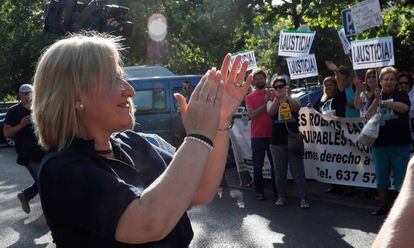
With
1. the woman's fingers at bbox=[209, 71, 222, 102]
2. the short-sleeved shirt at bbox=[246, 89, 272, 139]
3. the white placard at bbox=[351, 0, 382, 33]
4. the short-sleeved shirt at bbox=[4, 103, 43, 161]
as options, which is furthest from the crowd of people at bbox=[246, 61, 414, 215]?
the woman's fingers at bbox=[209, 71, 222, 102]

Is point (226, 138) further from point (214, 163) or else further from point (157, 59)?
point (157, 59)

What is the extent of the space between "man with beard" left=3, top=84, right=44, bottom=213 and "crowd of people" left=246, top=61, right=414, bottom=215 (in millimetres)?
2989

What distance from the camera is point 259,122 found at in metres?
7.71

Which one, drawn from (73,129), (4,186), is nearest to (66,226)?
(73,129)

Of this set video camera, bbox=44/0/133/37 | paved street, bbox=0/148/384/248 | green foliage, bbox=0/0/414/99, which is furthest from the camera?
green foliage, bbox=0/0/414/99

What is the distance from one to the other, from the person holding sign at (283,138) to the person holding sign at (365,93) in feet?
2.82

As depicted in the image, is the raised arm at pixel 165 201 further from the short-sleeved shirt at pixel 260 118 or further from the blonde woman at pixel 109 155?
the short-sleeved shirt at pixel 260 118

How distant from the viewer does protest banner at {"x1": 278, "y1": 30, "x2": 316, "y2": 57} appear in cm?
930

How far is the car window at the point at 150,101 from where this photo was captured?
36.2ft

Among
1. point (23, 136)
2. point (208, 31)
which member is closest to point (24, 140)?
point (23, 136)

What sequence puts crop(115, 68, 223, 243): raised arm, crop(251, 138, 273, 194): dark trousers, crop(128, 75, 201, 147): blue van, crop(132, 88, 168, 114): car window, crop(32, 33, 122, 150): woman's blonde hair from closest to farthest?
crop(115, 68, 223, 243): raised arm < crop(32, 33, 122, 150): woman's blonde hair < crop(251, 138, 273, 194): dark trousers < crop(128, 75, 201, 147): blue van < crop(132, 88, 168, 114): car window

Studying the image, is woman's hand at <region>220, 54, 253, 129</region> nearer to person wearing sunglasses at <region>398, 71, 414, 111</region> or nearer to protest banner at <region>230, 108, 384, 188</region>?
protest banner at <region>230, 108, 384, 188</region>

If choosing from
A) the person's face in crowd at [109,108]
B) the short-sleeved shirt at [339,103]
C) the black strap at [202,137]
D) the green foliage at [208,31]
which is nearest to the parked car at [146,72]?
the green foliage at [208,31]

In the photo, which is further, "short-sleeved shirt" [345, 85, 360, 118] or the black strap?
"short-sleeved shirt" [345, 85, 360, 118]
